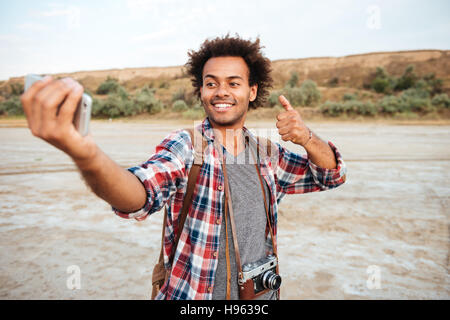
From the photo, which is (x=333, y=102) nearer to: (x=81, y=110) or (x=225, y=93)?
(x=225, y=93)

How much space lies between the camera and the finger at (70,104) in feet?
2.86

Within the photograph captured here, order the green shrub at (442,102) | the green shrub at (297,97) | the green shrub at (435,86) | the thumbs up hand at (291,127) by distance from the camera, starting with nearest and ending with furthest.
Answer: the thumbs up hand at (291,127)
the green shrub at (442,102)
the green shrub at (297,97)
the green shrub at (435,86)

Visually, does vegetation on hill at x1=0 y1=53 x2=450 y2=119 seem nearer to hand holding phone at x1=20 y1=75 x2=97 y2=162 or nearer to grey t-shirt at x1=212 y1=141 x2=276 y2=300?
grey t-shirt at x1=212 y1=141 x2=276 y2=300

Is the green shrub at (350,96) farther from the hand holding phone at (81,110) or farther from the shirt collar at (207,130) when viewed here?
the hand holding phone at (81,110)

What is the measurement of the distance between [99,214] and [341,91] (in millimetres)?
38666

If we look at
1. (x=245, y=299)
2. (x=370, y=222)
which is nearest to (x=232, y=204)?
(x=245, y=299)

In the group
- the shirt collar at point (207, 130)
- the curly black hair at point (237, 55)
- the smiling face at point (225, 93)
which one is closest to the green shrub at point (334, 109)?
the curly black hair at point (237, 55)

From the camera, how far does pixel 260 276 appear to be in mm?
1743

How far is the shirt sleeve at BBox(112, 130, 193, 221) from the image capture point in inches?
54.7

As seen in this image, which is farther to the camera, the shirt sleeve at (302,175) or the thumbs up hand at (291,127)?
the shirt sleeve at (302,175)

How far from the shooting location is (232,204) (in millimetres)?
1691

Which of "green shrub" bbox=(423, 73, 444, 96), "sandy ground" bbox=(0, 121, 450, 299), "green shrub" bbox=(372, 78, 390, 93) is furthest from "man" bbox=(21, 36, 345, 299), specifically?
"green shrub" bbox=(372, 78, 390, 93)

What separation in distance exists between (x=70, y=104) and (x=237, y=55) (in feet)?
5.08

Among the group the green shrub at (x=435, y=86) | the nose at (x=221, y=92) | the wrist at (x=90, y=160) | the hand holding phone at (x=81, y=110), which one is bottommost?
the wrist at (x=90, y=160)
